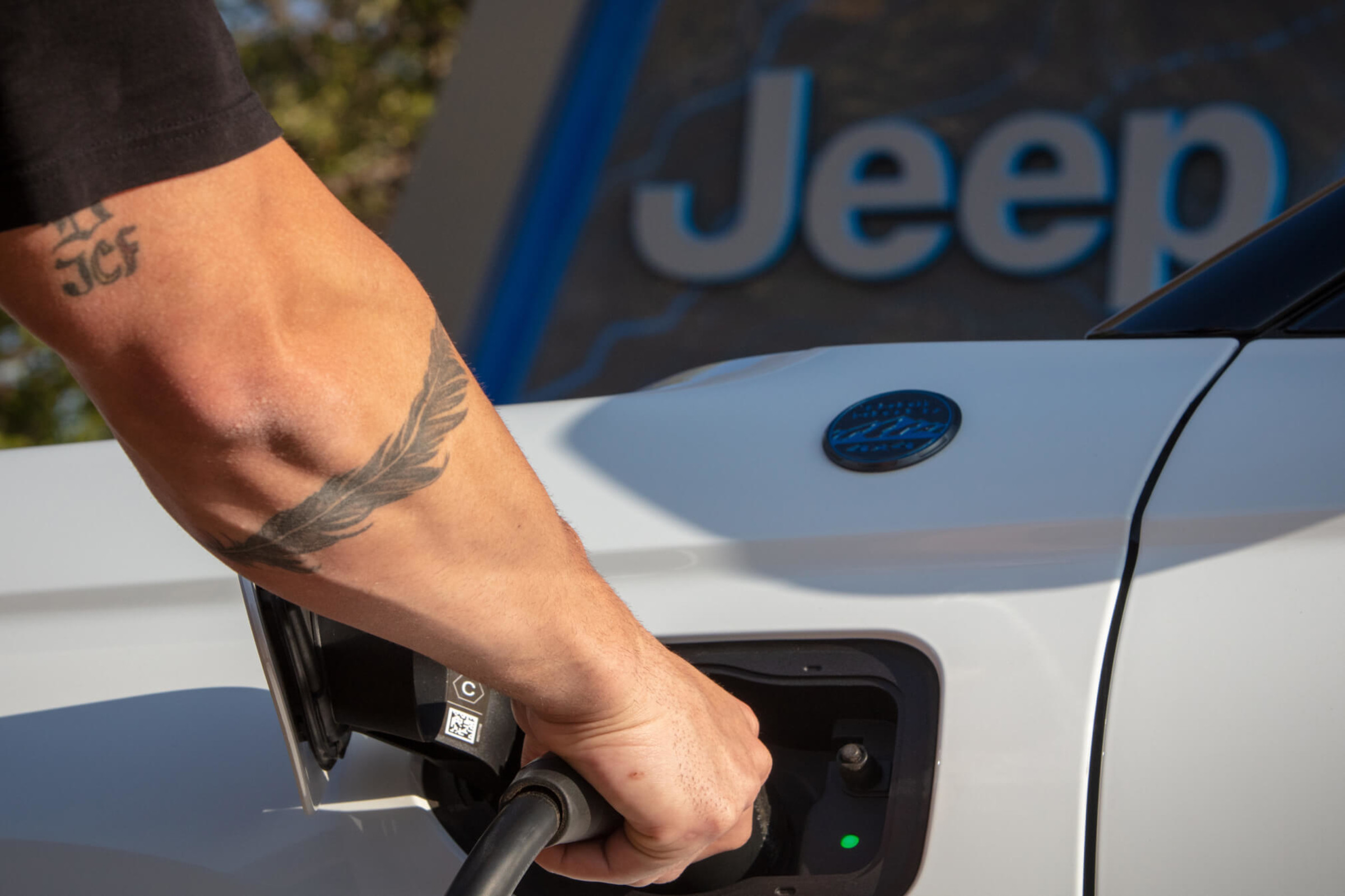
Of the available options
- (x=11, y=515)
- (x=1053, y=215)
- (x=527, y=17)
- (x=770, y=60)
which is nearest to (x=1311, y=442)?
(x=11, y=515)

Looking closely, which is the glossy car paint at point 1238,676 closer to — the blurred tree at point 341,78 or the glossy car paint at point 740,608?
the glossy car paint at point 740,608

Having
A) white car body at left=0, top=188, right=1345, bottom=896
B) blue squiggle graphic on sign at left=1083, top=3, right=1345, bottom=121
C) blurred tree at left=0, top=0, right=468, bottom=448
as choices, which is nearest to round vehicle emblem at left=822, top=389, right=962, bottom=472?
white car body at left=0, top=188, right=1345, bottom=896

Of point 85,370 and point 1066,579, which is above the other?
point 85,370

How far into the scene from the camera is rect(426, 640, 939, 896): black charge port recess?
96 centimetres

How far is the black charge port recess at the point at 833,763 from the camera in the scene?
96 centimetres

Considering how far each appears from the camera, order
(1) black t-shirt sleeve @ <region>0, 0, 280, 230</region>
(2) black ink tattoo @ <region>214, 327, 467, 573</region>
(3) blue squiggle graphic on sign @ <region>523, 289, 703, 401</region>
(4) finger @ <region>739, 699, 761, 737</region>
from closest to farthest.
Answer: (1) black t-shirt sleeve @ <region>0, 0, 280, 230</region> → (2) black ink tattoo @ <region>214, 327, 467, 573</region> → (4) finger @ <region>739, 699, 761, 737</region> → (3) blue squiggle graphic on sign @ <region>523, 289, 703, 401</region>

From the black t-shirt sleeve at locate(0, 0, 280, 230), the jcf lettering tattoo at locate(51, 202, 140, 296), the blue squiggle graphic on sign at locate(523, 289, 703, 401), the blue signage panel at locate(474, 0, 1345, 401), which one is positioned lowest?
the blue squiggle graphic on sign at locate(523, 289, 703, 401)

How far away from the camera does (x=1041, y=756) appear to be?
92 cm

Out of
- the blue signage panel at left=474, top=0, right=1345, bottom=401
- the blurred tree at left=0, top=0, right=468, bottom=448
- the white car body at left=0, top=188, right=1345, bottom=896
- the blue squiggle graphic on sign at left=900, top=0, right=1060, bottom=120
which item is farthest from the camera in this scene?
the blurred tree at left=0, top=0, right=468, bottom=448

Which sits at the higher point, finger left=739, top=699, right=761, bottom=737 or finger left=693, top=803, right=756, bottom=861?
finger left=739, top=699, right=761, bottom=737

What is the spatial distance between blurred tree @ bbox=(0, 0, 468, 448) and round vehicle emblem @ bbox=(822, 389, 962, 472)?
8.79 metres

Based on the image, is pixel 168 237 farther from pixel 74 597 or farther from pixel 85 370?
pixel 74 597

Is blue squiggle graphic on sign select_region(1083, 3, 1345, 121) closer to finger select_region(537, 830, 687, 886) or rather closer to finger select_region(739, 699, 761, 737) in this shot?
finger select_region(739, 699, 761, 737)

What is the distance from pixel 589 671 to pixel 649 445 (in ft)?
1.40
